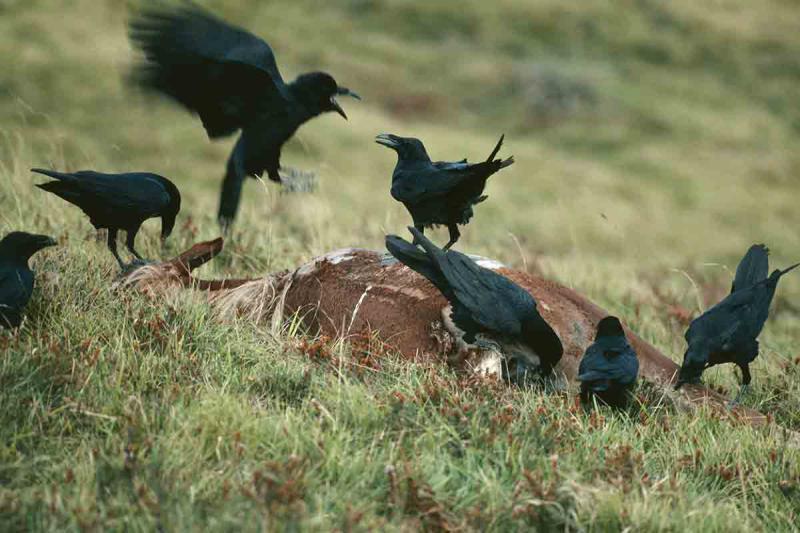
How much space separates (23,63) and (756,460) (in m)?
23.8

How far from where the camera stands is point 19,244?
4434 millimetres

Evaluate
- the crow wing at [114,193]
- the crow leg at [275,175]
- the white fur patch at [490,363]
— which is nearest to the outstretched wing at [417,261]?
the white fur patch at [490,363]

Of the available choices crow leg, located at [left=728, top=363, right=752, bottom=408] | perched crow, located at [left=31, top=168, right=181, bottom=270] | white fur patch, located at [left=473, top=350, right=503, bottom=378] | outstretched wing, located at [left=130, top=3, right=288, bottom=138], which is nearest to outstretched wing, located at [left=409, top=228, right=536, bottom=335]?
white fur patch, located at [left=473, top=350, right=503, bottom=378]

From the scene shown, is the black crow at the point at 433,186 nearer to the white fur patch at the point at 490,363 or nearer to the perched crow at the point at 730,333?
the white fur patch at the point at 490,363

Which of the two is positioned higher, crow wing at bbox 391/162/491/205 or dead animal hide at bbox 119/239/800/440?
crow wing at bbox 391/162/491/205

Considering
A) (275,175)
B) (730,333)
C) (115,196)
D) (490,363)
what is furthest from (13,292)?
(730,333)

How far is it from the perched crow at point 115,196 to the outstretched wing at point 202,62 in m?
1.00

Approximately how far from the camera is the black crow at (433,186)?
499 centimetres

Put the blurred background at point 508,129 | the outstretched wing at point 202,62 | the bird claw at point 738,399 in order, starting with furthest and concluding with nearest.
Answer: the blurred background at point 508,129 → the outstretched wing at point 202,62 → the bird claw at point 738,399

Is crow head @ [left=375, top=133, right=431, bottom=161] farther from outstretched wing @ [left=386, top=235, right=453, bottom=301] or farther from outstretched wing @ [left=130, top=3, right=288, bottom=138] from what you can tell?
outstretched wing @ [left=130, top=3, right=288, bottom=138]

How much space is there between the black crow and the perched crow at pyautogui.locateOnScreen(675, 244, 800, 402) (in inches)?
64.2

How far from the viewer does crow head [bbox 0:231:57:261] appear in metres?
4.41

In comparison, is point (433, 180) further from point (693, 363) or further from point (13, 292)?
point (13, 292)

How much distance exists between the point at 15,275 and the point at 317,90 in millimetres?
3083
